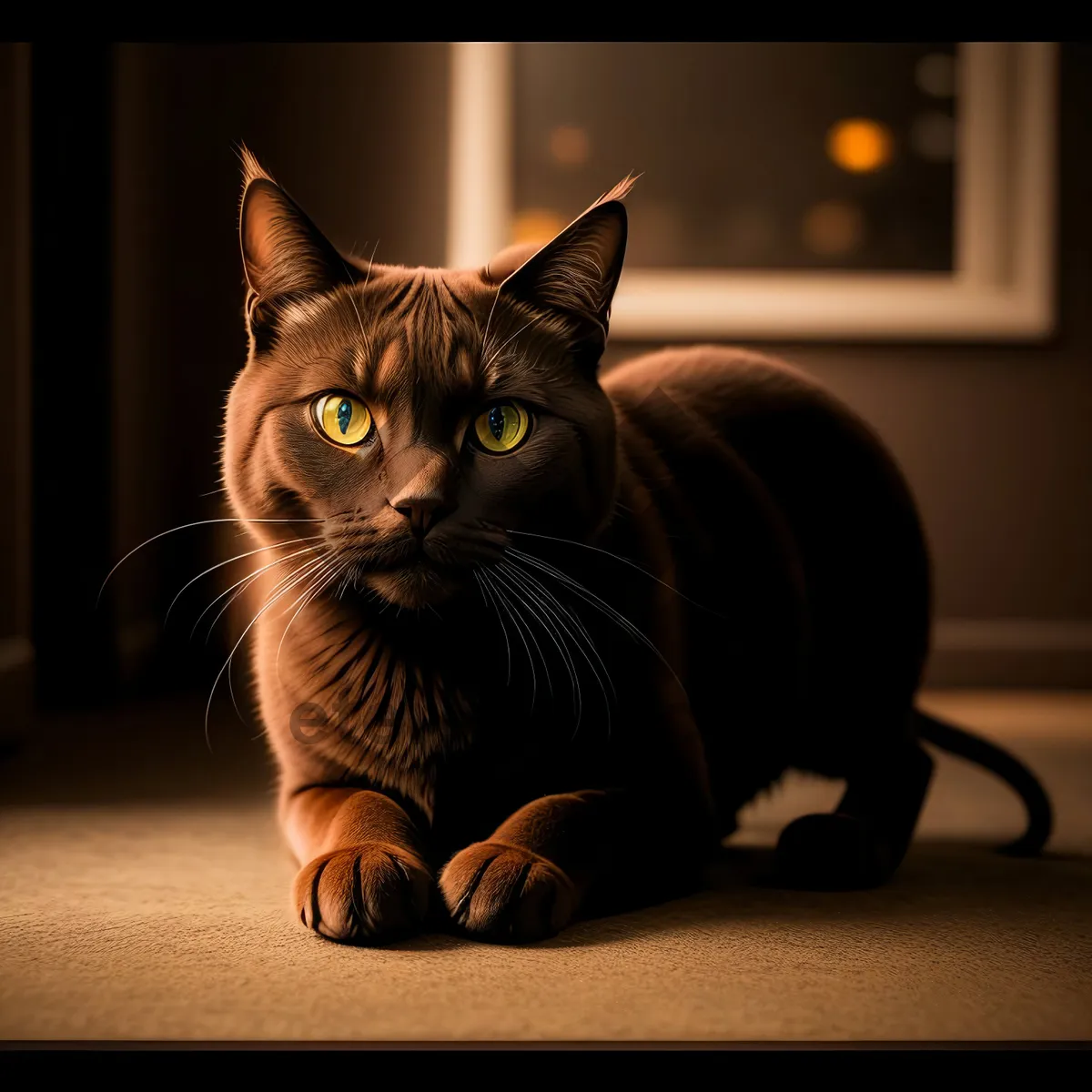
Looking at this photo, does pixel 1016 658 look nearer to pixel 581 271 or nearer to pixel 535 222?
pixel 535 222

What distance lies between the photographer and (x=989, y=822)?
4.47 ft

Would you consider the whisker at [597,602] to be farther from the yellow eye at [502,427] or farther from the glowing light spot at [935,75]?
the glowing light spot at [935,75]

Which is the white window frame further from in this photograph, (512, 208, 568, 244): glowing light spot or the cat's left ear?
the cat's left ear

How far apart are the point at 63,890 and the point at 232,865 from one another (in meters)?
0.15

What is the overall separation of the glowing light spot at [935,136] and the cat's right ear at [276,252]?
1.95 meters

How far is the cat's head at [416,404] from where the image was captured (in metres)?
0.88

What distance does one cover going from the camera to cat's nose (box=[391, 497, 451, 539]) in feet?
2.75

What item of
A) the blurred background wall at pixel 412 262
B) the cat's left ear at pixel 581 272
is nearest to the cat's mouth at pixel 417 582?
the cat's left ear at pixel 581 272

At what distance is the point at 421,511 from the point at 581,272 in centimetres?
25

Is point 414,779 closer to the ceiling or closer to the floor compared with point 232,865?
closer to the ceiling

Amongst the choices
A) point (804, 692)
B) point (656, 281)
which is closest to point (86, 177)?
point (656, 281)

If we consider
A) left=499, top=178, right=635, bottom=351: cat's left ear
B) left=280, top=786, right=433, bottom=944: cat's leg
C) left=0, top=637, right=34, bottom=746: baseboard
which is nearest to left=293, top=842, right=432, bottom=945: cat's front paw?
left=280, top=786, right=433, bottom=944: cat's leg

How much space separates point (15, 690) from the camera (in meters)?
1.68
